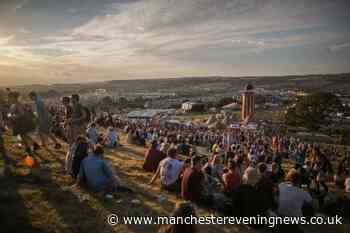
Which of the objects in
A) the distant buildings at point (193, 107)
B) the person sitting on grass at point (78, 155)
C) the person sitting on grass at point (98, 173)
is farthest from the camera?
the distant buildings at point (193, 107)

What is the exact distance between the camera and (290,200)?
509 centimetres

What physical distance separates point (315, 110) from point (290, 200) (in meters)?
35.4

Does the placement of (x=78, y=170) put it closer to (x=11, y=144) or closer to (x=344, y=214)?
(x=11, y=144)

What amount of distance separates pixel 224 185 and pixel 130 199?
210 centimetres

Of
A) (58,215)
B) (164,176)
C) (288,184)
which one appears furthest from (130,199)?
(288,184)

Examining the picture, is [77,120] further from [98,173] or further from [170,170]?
[170,170]

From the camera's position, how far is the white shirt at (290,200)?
16.6 feet

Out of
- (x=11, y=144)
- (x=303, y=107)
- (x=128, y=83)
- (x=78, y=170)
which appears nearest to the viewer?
(x=78, y=170)

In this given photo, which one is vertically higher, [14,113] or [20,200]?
[14,113]

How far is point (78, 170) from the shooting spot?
6391mm

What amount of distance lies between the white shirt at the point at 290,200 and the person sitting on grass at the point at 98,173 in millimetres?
3193

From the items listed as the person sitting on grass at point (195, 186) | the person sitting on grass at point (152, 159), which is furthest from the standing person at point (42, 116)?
the person sitting on grass at point (195, 186)

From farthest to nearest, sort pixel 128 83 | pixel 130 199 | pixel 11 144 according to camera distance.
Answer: pixel 128 83 → pixel 11 144 → pixel 130 199

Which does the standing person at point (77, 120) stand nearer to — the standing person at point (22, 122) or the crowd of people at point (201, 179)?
the crowd of people at point (201, 179)
